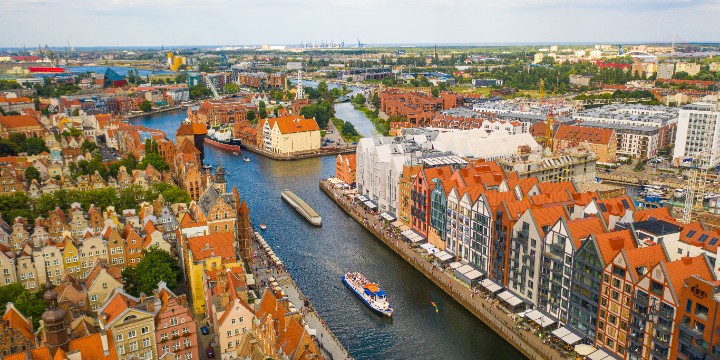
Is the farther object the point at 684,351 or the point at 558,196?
the point at 558,196

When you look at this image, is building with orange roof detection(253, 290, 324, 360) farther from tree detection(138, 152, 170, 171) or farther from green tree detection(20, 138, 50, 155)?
green tree detection(20, 138, 50, 155)

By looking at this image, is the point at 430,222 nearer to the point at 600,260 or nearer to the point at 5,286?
the point at 600,260

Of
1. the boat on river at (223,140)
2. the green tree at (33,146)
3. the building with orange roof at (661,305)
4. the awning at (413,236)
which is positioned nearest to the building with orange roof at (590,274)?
the building with orange roof at (661,305)

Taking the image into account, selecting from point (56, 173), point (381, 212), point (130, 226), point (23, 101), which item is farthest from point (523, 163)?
point (23, 101)

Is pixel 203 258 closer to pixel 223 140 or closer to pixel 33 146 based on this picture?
pixel 33 146

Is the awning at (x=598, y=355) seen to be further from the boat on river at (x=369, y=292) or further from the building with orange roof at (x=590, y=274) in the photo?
the boat on river at (x=369, y=292)

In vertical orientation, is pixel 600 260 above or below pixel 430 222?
above
